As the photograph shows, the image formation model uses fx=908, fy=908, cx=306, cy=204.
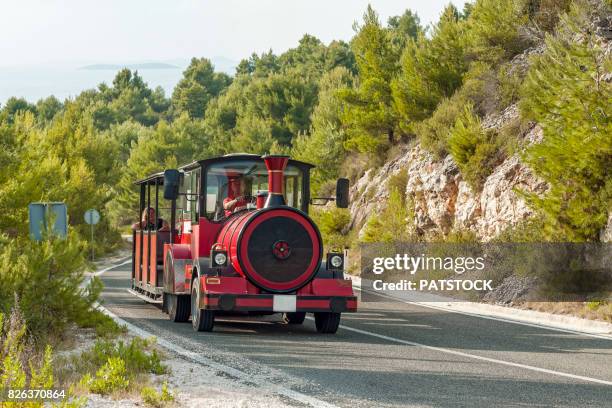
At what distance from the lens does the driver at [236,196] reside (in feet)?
50.2

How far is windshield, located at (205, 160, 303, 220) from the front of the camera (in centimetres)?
1534

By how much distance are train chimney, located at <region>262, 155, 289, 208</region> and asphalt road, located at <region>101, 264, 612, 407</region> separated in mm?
2110

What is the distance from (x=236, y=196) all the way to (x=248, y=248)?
185 cm

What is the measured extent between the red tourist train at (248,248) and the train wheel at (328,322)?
0.02m

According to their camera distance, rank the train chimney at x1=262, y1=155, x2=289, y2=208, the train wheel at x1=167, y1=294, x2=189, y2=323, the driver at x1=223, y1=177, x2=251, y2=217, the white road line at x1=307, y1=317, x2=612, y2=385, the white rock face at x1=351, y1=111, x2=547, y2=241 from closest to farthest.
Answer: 1. the white road line at x1=307, y1=317, x2=612, y2=385
2. the train chimney at x1=262, y1=155, x2=289, y2=208
3. the driver at x1=223, y1=177, x2=251, y2=217
4. the train wheel at x1=167, y1=294, x2=189, y2=323
5. the white rock face at x1=351, y1=111, x2=547, y2=241

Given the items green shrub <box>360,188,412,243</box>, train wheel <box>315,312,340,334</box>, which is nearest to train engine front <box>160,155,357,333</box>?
train wheel <box>315,312,340,334</box>

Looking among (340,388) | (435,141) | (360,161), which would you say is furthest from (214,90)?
(340,388)


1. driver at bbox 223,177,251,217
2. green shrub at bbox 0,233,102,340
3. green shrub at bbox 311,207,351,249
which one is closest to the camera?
green shrub at bbox 0,233,102,340

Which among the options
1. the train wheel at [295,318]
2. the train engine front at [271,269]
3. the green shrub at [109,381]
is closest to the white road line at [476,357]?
the train engine front at [271,269]

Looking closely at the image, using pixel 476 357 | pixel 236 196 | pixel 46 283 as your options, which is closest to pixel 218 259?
pixel 236 196

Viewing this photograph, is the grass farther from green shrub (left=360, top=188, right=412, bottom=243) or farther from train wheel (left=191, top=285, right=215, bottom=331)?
green shrub (left=360, top=188, right=412, bottom=243)

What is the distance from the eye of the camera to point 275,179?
14359 mm

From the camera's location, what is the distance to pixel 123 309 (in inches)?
733

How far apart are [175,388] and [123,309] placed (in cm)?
1021
